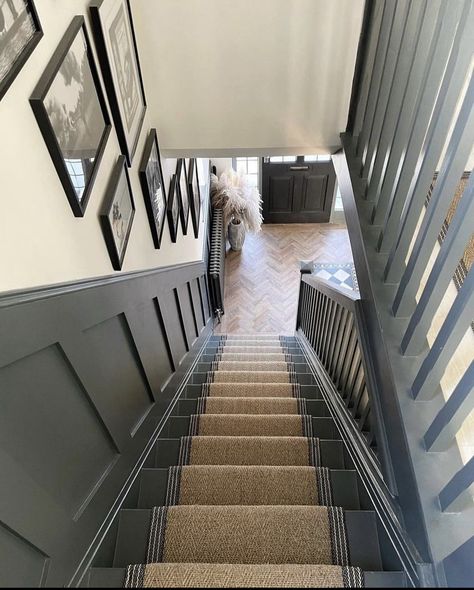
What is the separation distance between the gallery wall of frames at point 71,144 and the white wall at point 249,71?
27 centimetres

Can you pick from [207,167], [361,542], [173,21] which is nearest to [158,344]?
[361,542]

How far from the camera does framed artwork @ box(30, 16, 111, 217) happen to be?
109 cm

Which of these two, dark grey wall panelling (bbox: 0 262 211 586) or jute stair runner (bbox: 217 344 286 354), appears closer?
dark grey wall panelling (bbox: 0 262 211 586)

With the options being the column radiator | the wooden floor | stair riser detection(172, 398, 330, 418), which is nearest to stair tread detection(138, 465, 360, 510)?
stair riser detection(172, 398, 330, 418)

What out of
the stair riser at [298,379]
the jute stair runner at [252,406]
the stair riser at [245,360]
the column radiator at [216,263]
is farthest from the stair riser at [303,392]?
the column radiator at [216,263]

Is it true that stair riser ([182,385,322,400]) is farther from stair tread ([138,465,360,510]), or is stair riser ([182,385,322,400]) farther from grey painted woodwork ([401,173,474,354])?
grey painted woodwork ([401,173,474,354])

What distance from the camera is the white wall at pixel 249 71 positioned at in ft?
7.07

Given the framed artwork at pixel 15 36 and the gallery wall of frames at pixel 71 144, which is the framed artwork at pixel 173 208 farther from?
the framed artwork at pixel 15 36

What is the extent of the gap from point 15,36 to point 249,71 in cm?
172

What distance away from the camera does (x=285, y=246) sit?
6.29 meters

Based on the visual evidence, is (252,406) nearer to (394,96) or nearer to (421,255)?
(421,255)

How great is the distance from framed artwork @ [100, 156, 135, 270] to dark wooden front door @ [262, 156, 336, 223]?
4.51 metres

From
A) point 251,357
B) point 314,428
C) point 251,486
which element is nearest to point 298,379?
point 251,357

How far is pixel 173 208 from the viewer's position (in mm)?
2891
